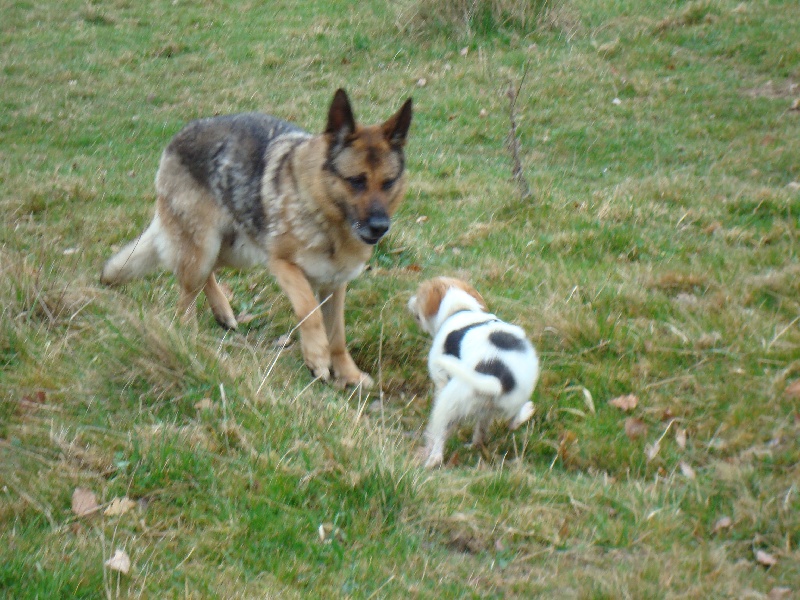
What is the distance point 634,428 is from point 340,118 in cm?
264

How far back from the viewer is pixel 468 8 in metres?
13.0

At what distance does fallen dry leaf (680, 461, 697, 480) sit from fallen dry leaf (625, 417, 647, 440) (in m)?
0.33

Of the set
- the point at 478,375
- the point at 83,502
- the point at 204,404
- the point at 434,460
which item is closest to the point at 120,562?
the point at 83,502

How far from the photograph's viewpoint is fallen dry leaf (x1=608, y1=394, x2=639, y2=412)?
195 inches

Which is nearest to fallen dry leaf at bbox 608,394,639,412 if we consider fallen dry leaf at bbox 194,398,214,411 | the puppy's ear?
the puppy's ear

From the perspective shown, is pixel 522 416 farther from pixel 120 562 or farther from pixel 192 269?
pixel 192 269

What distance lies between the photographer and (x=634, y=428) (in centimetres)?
478

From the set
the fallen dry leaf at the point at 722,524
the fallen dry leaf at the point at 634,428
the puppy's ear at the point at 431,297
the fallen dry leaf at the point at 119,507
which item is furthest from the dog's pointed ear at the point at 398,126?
the fallen dry leaf at the point at 722,524

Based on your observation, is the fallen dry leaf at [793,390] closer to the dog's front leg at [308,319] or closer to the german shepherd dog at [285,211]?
the german shepherd dog at [285,211]

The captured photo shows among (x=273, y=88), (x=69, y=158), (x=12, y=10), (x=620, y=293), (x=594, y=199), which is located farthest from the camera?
(x=12, y=10)

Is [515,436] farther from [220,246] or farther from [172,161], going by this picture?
[172,161]

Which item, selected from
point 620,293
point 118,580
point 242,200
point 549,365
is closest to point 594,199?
point 620,293

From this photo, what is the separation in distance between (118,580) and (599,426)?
2704 millimetres

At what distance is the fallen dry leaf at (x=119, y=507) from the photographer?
3.77 metres
